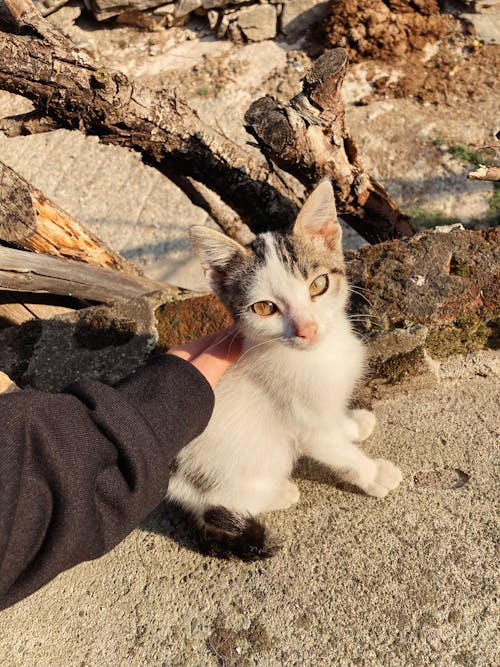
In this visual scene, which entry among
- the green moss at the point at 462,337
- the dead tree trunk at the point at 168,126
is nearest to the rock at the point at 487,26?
the dead tree trunk at the point at 168,126

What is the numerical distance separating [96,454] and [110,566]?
0.92m

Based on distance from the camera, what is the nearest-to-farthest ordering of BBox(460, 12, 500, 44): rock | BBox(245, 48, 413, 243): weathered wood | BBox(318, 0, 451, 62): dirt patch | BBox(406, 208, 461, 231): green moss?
BBox(245, 48, 413, 243): weathered wood
BBox(406, 208, 461, 231): green moss
BBox(460, 12, 500, 44): rock
BBox(318, 0, 451, 62): dirt patch

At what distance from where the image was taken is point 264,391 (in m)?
2.06

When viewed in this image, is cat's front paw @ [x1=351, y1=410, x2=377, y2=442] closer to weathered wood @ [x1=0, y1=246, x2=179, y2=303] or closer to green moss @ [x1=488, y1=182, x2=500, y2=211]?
weathered wood @ [x1=0, y1=246, x2=179, y2=303]

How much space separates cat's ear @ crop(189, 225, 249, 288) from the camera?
6.21 feet

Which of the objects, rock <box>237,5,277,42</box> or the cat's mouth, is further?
rock <box>237,5,277,42</box>

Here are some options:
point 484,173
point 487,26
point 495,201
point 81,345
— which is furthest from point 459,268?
point 487,26

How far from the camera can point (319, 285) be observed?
6.44 feet

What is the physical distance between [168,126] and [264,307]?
68.3 inches

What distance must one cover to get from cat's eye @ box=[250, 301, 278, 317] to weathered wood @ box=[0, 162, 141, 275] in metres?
1.73

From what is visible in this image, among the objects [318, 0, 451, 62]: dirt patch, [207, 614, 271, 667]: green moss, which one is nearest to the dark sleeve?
[207, 614, 271, 667]: green moss

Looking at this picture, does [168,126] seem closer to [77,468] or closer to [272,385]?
[272,385]

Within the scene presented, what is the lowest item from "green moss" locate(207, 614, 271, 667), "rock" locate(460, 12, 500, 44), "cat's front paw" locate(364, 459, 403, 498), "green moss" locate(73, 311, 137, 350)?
"green moss" locate(207, 614, 271, 667)

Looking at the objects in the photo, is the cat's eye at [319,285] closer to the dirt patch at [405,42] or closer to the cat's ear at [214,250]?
the cat's ear at [214,250]
